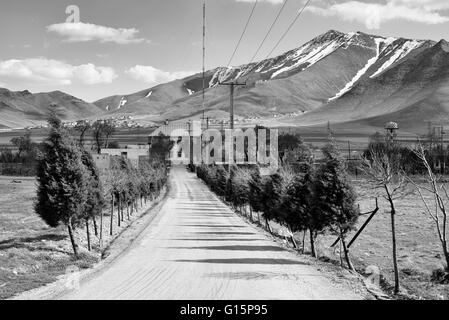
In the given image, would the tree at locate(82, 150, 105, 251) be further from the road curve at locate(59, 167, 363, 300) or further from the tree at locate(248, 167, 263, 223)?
the tree at locate(248, 167, 263, 223)

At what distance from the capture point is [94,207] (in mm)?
31250

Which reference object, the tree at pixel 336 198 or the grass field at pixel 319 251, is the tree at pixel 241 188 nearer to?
the grass field at pixel 319 251

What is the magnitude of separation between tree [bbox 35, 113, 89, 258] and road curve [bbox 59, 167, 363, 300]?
386cm

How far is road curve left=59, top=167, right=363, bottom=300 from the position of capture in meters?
17.1

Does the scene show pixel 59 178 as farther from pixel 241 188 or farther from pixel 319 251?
pixel 241 188

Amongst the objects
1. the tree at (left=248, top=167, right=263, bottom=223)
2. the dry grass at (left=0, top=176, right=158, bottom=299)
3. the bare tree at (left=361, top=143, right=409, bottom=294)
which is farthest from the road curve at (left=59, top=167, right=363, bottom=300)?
the tree at (left=248, top=167, right=263, bottom=223)

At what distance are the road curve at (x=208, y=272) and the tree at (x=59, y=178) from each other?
3.86 meters

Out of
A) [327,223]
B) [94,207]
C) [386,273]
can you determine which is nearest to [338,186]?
[327,223]

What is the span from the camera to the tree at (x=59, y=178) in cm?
2691

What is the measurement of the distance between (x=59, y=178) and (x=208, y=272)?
10.1 metres

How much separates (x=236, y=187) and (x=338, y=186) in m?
37.1

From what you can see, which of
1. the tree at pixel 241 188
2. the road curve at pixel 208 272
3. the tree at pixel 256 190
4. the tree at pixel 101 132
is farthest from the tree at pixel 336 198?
the tree at pixel 101 132

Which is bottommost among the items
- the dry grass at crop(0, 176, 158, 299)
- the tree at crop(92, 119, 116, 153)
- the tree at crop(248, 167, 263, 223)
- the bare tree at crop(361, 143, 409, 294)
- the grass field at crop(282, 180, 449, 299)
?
the grass field at crop(282, 180, 449, 299)

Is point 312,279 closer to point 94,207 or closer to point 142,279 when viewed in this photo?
point 142,279
